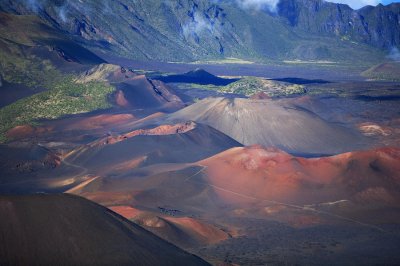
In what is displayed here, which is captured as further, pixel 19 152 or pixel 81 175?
pixel 19 152

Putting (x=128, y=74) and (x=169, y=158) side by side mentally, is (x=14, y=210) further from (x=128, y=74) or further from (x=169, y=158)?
(x=128, y=74)

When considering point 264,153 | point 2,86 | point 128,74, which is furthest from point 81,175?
point 128,74

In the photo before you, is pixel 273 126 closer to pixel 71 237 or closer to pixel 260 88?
pixel 260 88

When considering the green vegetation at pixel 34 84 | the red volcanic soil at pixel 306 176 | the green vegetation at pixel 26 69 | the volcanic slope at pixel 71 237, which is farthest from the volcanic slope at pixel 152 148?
the green vegetation at pixel 26 69

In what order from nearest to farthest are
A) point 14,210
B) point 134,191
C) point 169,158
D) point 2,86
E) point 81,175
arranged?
point 14,210
point 134,191
point 81,175
point 169,158
point 2,86

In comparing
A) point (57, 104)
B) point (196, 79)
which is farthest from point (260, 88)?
point (57, 104)

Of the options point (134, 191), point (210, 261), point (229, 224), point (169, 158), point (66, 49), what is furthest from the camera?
point (66, 49)

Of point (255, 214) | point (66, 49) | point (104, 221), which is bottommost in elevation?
point (255, 214)

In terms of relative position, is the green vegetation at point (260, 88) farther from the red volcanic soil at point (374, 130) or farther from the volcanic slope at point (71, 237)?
the volcanic slope at point (71, 237)
